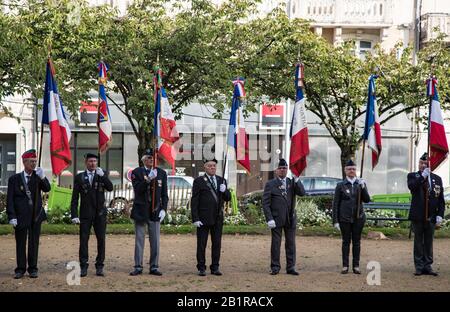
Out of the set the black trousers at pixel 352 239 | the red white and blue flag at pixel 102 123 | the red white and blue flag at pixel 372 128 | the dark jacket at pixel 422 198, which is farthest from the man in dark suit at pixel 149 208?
the dark jacket at pixel 422 198

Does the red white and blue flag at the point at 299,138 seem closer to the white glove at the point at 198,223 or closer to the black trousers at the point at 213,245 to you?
the black trousers at the point at 213,245

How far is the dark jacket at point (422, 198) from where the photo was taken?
13.0m

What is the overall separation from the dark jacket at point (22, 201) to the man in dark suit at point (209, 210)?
2378mm

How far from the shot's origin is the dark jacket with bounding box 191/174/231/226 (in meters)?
12.4

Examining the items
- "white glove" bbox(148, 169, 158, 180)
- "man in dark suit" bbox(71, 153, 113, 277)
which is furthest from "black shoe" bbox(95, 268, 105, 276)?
"white glove" bbox(148, 169, 158, 180)

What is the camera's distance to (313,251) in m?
16.2

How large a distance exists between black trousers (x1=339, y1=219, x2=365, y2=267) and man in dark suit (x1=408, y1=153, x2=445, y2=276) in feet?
3.20

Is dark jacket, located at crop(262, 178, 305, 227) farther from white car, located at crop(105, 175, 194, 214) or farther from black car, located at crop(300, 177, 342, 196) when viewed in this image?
black car, located at crop(300, 177, 342, 196)

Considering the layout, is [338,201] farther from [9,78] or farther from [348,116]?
[348,116]

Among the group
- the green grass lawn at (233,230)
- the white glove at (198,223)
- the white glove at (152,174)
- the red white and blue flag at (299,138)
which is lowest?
the green grass lawn at (233,230)

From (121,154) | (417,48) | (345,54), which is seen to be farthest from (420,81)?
(121,154)

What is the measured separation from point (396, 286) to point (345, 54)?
45.9 ft

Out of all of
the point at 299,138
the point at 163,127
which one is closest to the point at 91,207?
the point at 163,127

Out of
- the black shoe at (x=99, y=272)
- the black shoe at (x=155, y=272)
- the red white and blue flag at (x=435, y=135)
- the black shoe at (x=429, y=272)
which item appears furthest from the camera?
the red white and blue flag at (x=435, y=135)
